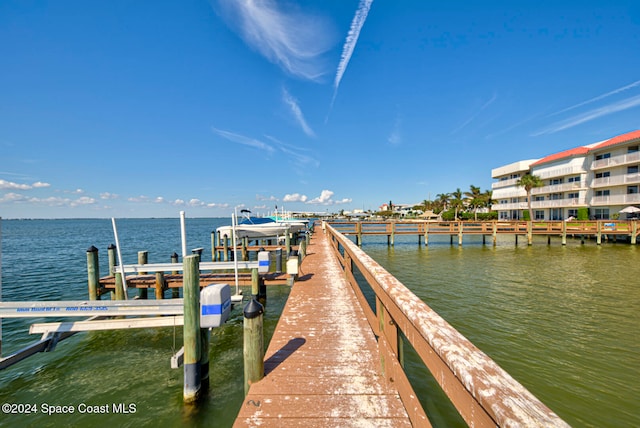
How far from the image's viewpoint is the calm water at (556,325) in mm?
4699

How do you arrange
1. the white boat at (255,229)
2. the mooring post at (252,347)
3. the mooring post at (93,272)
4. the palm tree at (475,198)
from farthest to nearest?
the palm tree at (475,198) → the white boat at (255,229) → the mooring post at (93,272) → the mooring post at (252,347)

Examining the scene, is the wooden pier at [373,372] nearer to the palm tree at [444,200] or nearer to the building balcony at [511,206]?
the building balcony at [511,206]

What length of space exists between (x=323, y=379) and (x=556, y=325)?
8123 mm

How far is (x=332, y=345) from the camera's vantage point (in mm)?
4039

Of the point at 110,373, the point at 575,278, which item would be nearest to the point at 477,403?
the point at 110,373

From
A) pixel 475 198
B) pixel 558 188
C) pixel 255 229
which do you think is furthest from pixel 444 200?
pixel 255 229

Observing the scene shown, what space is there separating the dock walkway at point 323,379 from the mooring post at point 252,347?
116 mm

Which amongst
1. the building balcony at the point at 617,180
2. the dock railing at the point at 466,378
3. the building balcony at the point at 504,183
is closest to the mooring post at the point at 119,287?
the dock railing at the point at 466,378

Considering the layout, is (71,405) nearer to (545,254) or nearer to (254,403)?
(254,403)

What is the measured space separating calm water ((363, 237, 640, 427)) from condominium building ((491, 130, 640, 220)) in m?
21.9

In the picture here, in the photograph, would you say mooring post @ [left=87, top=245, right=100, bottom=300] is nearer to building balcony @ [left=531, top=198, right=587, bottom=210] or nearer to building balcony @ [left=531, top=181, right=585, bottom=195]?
building balcony @ [left=531, top=198, right=587, bottom=210]

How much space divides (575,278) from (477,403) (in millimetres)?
16942

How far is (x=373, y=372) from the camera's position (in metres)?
3.33

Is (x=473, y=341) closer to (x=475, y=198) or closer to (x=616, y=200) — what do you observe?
(x=616, y=200)
